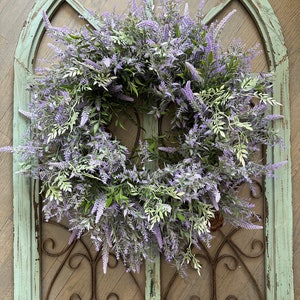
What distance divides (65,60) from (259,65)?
0.76 metres

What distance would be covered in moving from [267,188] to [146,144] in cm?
52

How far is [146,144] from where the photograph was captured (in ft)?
4.43

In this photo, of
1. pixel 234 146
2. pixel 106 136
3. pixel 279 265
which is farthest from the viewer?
pixel 279 265

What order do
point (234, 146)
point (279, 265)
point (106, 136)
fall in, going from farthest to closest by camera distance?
point (279, 265) < point (106, 136) < point (234, 146)

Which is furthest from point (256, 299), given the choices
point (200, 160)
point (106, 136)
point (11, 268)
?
point (11, 268)

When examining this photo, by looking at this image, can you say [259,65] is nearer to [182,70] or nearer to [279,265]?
[182,70]

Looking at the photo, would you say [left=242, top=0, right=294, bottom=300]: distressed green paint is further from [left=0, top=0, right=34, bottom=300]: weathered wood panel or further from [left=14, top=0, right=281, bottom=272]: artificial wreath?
[left=0, top=0, right=34, bottom=300]: weathered wood panel

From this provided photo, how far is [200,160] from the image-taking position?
4.12 feet

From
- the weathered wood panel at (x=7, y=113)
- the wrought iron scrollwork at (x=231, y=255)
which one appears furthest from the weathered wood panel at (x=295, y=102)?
the weathered wood panel at (x=7, y=113)

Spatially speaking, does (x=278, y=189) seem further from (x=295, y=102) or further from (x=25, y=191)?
(x=25, y=191)

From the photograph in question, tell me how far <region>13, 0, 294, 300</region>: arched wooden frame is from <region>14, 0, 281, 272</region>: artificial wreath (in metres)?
0.19

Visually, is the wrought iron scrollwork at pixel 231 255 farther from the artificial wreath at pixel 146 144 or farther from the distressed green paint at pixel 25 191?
the distressed green paint at pixel 25 191

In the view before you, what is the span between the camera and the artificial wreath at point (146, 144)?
1211 mm

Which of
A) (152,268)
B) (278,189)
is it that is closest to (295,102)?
(278,189)
